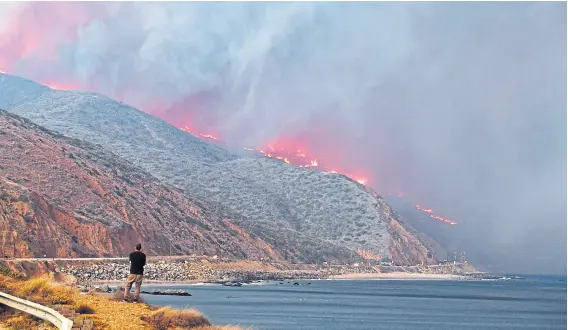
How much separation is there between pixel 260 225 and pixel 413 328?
126594mm

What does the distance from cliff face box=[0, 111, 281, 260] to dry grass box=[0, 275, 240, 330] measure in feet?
201

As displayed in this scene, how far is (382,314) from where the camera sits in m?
75.6

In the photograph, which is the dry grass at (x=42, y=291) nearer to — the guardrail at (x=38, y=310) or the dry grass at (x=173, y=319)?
the guardrail at (x=38, y=310)

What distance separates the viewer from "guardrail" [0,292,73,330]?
2280cm

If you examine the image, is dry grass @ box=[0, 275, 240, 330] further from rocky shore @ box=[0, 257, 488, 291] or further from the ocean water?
the ocean water

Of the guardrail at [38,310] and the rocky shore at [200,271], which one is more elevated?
the rocky shore at [200,271]

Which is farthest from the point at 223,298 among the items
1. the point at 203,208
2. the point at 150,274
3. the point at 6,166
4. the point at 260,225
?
the point at 260,225

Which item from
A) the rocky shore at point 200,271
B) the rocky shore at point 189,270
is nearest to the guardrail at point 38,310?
the rocky shore at point 189,270

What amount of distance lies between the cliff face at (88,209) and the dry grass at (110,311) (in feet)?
201

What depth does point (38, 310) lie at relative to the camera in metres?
24.8

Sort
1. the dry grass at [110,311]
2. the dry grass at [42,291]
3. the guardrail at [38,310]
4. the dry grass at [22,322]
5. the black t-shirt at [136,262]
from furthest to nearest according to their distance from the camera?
the black t-shirt at [136,262], the dry grass at [42,291], the dry grass at [110,311], the dry grass at [22,322], the guardrail at [38,310]

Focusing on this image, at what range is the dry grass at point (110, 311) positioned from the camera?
83.0ft

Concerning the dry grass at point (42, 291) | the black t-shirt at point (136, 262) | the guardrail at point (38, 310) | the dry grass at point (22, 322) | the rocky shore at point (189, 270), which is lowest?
the dry grass at point (22, 322)

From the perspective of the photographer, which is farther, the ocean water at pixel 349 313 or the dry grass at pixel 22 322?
the ocean water at pixel 349 313
